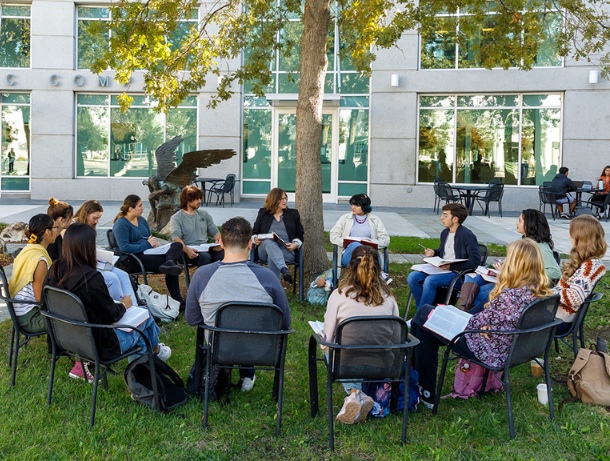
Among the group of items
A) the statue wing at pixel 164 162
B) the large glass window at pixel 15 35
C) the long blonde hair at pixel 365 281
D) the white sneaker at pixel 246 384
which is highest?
the large glass window at pixel 15 35

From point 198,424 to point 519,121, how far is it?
17196 millimetres

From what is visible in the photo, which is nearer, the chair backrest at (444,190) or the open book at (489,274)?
the open book at (489,274)

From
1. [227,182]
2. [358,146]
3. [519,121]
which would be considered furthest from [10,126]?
[519,121]

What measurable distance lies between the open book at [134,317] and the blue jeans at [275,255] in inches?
111

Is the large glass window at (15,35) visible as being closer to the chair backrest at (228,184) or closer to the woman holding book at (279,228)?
the chair backrest at (228,184)

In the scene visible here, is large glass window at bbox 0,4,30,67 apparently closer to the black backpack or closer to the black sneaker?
the black sneaker

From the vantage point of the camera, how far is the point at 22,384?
15.0 feet

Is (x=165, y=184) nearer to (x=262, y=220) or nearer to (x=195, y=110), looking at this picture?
(x=262, y=220)

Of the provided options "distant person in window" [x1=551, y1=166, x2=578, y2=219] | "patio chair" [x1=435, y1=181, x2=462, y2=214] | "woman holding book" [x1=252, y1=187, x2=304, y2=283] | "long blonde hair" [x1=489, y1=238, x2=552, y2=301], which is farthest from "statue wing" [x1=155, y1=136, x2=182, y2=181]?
"distant person in window" [x1=551, y1=166, x2=578, y2=219]

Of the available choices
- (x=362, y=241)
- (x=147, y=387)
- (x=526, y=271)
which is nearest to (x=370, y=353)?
(x=526, y=271)

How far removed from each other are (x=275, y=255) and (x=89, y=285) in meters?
3.35

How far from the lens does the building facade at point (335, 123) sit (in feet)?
62.0

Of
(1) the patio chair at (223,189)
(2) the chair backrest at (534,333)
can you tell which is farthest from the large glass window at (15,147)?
(2) the chair backrest at (534,333)

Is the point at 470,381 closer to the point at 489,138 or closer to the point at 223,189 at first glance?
the point at 223,189
